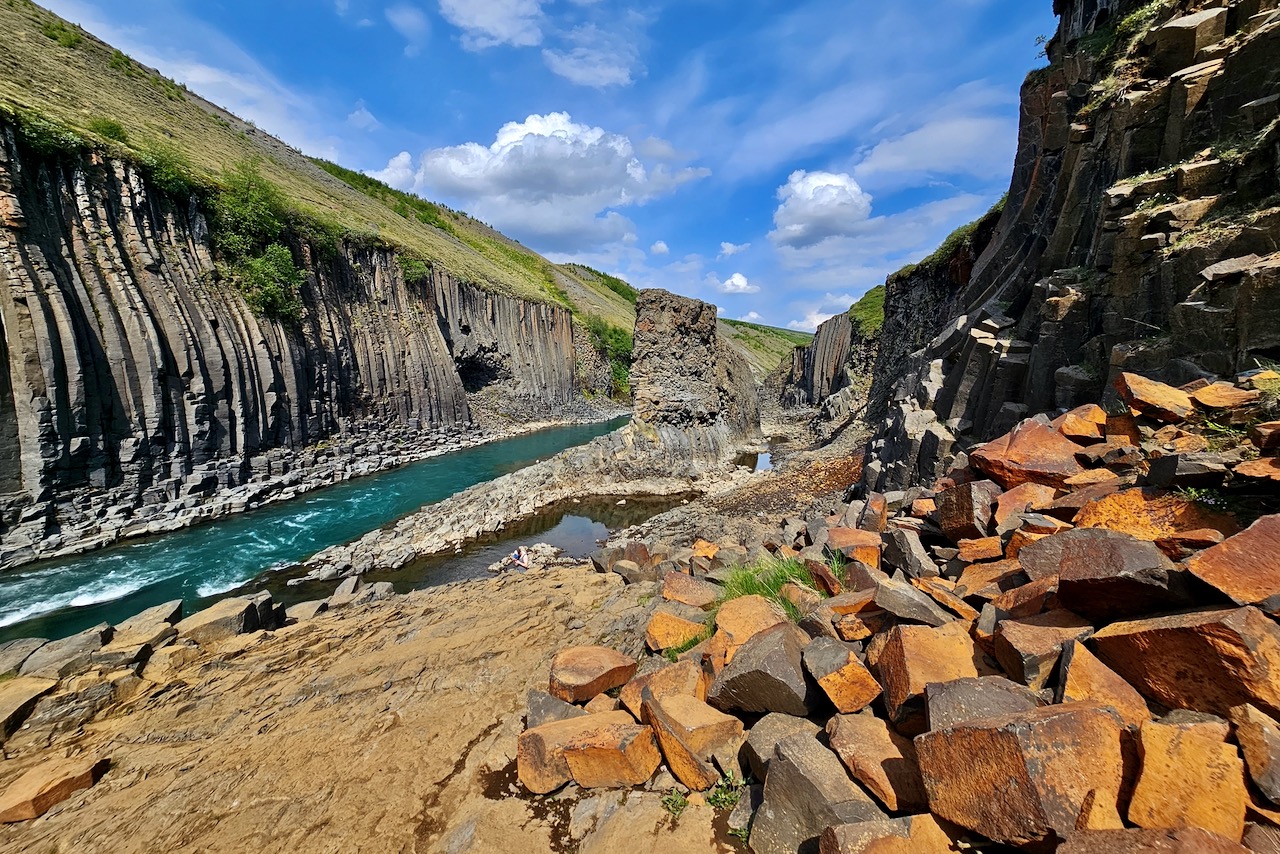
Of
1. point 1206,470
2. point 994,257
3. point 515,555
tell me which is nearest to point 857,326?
point 994,257

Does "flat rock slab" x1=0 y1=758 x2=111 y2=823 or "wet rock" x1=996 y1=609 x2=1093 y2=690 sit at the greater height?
"wet rock" x1=996 y1=609 x2=1093 y2=690

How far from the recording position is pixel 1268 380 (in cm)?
384

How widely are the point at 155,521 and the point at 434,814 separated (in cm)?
1817

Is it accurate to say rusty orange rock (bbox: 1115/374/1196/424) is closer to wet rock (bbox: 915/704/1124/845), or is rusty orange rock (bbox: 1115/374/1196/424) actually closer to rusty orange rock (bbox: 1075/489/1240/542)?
rusty orange rock (bbox: 1075/489/1240/542)

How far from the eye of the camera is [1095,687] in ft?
6.99

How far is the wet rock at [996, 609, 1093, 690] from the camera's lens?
7.85 ft

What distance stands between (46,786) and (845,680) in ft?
23.0

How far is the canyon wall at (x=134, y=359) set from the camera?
14.2 meters

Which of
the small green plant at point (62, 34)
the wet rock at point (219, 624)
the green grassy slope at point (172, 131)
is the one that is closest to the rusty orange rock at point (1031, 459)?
the wet rock at point (219, 624)

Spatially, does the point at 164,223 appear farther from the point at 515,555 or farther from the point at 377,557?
the point at 515,555

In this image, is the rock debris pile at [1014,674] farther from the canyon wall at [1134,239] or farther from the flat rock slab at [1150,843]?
the canyon wall at [1134,239]

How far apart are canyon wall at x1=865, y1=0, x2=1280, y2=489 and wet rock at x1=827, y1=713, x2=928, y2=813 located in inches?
195

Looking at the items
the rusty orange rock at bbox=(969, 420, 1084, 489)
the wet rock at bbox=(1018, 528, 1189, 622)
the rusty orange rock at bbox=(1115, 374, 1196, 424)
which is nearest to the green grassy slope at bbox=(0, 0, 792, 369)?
the rusty orange rock at bbox=(969, 420, 1084, 489)

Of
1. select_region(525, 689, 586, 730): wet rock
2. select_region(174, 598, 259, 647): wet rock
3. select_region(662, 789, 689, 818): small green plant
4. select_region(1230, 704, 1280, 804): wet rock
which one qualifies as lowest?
select_region(174, 598, 259, 647): wet rock
